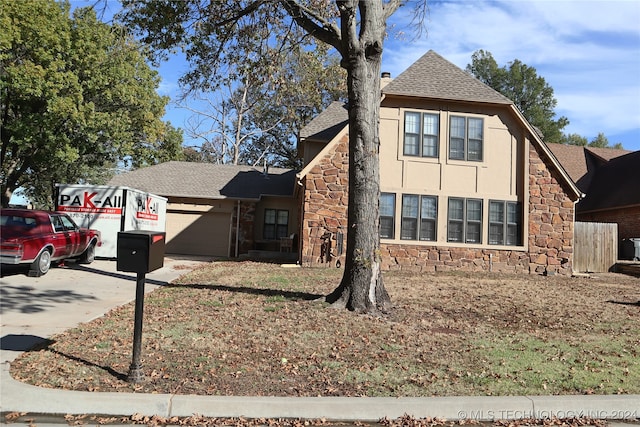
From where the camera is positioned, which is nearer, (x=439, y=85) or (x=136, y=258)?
(x=136, y=258)

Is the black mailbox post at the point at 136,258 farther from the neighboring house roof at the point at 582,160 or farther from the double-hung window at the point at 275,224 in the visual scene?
the neighboring house roof at the point at 582,160

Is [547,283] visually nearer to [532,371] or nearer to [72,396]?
[532,371]

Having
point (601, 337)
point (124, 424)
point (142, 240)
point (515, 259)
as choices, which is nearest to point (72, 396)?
point (124, 424)

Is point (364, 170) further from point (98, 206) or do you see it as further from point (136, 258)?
point (98, 206)

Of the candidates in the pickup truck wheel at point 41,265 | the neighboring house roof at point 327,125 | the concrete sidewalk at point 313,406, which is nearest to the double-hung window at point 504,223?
the neighboring house roof at point 327,125

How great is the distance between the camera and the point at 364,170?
838 cm

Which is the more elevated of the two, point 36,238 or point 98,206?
point 98,206

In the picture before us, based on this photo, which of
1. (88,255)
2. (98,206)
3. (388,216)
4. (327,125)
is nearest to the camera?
(88,255)

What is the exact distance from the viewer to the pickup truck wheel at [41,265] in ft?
38.2

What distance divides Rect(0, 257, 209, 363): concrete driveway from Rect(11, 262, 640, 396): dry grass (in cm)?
42

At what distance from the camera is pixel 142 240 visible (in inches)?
194

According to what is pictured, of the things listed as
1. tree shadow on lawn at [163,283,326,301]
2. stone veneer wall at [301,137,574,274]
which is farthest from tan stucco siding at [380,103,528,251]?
tree shadow on lawn at [163,283,326,301]

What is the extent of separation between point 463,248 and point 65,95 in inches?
715

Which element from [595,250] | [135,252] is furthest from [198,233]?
[135,252]
